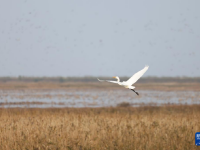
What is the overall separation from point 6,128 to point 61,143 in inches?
113

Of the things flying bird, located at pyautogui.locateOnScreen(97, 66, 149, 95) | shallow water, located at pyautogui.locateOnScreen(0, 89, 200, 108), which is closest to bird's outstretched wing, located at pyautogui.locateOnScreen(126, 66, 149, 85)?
flying bird, located at pyautogui.locateOnScreen(97, 66, 149, 95)

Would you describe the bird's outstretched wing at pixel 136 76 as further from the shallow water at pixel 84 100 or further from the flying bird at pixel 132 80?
the shallow water at pixel 84 100

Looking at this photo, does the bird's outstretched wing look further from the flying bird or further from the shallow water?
the shallow water

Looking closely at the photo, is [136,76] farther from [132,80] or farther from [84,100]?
[84,100]

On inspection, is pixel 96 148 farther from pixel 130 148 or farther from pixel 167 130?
pixel 167 130

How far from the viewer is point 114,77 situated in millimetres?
4238

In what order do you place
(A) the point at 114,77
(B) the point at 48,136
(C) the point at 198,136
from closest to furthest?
(A) the point at 114,77 → (C) the point at 198,136 → (B) the point at 48,136

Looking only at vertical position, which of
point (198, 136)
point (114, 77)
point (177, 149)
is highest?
point (114, 77)

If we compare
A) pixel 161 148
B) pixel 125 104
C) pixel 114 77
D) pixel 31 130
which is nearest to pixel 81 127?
Result: pixel 31 130

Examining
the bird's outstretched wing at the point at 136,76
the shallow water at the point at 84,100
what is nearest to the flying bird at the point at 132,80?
the bird's outstretched wing at the point at 136,76

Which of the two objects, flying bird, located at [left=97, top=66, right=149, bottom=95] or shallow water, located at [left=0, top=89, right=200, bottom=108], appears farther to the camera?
shallow water, located at [left=0, top=89, right=200, bottom=108]

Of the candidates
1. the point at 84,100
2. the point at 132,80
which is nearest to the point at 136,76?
the point at 132,80

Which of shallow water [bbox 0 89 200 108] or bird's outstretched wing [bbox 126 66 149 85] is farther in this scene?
shallow water [bbox 0 89 200 108]

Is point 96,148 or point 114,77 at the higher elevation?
point 114,77
